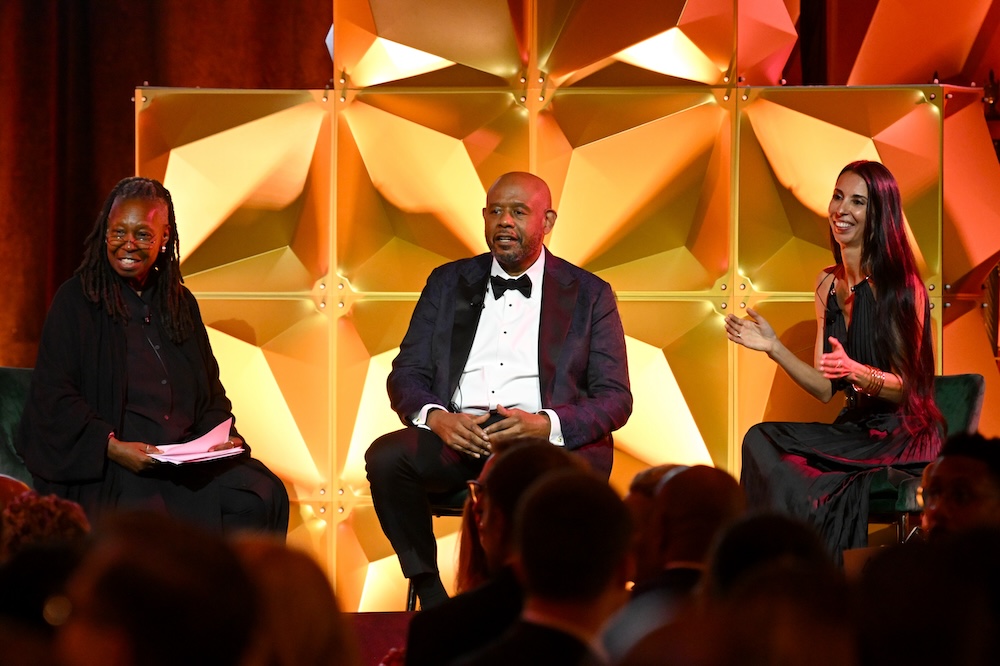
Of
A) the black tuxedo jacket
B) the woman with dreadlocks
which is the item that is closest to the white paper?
the woman with dreadlocks

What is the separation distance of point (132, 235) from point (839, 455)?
2.42 meters

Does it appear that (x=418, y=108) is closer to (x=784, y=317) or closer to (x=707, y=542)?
(x=784, y=317)

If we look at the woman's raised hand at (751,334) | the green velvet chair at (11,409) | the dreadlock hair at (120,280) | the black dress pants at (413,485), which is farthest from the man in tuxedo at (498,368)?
the green velvet chair at (11,409)

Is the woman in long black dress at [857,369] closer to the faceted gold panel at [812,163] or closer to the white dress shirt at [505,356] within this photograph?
the faceted gold panel at [812,163]

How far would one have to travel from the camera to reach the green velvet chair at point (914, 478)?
13.0 feet

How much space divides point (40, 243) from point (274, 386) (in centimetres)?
141

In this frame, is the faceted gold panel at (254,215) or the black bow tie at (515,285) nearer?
the black bow tie at (515,285)

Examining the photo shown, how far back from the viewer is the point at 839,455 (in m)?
4.20

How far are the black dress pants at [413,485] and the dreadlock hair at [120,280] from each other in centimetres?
84

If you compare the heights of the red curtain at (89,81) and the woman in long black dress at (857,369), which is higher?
the red curtain at (89,81)

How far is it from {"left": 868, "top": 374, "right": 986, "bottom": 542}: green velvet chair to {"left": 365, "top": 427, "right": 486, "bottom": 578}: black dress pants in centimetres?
126

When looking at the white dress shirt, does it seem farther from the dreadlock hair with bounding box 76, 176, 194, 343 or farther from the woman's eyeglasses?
the woman's eyeglasses

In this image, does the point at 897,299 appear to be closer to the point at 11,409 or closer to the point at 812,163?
the point at 812,163

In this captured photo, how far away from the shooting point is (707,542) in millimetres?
2422
